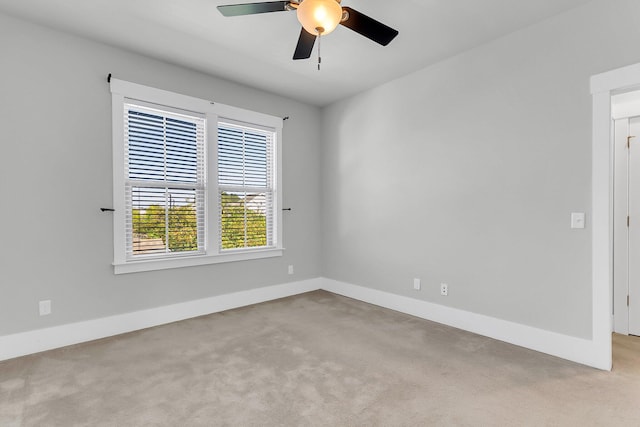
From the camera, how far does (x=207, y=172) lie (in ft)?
12.2

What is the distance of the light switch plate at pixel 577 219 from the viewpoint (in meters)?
2.52

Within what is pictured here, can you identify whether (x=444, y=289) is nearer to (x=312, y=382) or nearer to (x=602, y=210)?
(x=602, y=210)

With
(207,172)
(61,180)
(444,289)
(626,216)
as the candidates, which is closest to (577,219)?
(626,216)

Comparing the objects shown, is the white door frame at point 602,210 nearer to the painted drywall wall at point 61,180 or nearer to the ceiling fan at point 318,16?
the ceiling fan at point 318,16

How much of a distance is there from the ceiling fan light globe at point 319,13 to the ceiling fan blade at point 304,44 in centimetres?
32

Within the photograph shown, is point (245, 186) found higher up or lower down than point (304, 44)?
lower down

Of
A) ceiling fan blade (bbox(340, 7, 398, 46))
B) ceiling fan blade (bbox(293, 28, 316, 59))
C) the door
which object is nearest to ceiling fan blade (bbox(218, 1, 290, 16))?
ceiling fan blade (bbox(293, 28, 316, 59))

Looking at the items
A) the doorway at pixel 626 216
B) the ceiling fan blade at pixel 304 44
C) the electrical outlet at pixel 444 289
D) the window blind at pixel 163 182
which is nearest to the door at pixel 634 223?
the doorway at pixel 626 216

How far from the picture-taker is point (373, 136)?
418 cm

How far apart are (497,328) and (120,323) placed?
359 cm

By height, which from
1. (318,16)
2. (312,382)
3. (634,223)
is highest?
(318,16)

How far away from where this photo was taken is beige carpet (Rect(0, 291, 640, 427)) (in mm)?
1880

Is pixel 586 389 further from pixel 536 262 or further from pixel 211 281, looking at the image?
pixel 211 281

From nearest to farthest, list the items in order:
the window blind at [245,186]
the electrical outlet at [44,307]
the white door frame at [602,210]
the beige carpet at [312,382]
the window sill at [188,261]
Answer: the beige carpet at [312,382] → the white door frame at [602,210] → the electrical outlet at [44,307] → the window sill at [188,261] → the window blind at [245,186]
